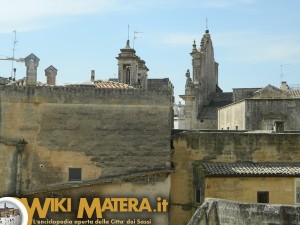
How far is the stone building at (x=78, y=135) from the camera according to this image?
66.0 feet

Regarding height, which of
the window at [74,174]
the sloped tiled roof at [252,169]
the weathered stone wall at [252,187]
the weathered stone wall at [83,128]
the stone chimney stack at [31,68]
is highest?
the stone chimney stack at [31,68]

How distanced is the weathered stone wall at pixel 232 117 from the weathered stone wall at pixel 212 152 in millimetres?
10031

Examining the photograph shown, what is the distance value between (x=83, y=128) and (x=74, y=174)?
1988 mm

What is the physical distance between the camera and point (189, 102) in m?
38.7

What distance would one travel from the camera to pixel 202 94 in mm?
41188

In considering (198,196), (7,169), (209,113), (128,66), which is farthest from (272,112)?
(7,169)

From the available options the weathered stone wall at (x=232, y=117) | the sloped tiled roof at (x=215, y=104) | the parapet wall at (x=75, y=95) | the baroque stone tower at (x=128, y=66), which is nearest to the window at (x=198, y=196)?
the parapet wall at (x=75, y=95)

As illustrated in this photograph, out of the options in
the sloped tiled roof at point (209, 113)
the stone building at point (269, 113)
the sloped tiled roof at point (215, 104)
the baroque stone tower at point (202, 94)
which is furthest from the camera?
the sloped tiled roof at point (215, 104)

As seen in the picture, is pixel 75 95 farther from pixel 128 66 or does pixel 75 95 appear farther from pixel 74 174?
pixel 128 66

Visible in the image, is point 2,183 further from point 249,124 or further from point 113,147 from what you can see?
point 249,124

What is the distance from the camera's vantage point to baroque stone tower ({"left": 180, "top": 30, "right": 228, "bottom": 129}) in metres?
38.7

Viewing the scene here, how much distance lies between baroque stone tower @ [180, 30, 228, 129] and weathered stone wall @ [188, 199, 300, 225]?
27.4m

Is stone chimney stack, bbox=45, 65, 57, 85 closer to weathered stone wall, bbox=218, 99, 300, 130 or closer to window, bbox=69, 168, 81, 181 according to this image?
window, bbox=69, 168, 81, 181

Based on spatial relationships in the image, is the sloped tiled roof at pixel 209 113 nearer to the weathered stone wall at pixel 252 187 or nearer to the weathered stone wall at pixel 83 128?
the weathered stone wall at pixel 83 128
